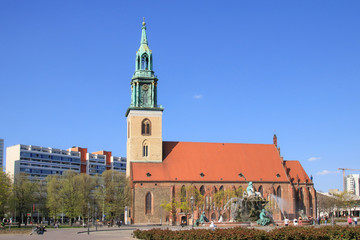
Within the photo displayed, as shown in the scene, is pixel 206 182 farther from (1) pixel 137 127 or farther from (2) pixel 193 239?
(2) pixel 193 239

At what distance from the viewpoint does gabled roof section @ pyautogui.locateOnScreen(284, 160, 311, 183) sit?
87312mm

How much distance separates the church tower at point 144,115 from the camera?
268 ft

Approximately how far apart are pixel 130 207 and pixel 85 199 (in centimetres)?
1254

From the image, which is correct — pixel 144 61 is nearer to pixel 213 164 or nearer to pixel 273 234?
pixel 213 164

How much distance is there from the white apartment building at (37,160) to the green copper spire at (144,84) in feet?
Answer: 201

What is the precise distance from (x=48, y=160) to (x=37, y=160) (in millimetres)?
4041

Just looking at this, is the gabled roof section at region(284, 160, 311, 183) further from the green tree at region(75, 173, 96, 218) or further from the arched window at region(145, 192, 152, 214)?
the green tree at region(75, 173, 96, 218)

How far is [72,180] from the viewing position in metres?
87.0

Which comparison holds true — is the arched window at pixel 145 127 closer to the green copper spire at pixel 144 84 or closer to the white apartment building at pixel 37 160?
the green copper spire at pixel 144 84

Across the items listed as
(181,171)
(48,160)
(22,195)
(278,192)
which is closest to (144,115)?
(181,171)

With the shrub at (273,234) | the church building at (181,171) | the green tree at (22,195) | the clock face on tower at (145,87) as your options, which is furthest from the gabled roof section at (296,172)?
the shrub at (273,234)

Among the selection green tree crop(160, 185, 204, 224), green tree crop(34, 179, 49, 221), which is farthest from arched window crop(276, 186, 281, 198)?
green tree crop(34, 179, 49, 221)

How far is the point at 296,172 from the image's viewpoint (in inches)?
3504

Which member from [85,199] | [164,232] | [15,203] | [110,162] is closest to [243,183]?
[85,199]
